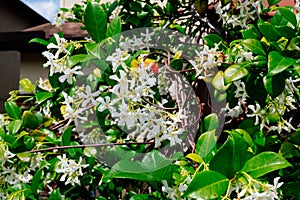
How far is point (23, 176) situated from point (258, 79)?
740 millimetres

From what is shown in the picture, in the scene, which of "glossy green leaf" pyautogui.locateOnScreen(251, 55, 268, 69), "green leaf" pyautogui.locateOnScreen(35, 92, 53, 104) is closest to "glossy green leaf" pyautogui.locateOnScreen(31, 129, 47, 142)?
"green leaf" pyautogui.locateOnScreen(35, 92, 53, 104)

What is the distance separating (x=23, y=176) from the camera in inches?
52.8

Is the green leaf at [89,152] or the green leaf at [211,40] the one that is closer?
the green leaf at [211,40]

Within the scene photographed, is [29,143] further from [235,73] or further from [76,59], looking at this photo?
[235,73]

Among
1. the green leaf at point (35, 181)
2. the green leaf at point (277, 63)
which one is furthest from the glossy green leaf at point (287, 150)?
the green leaf at point (35, 181)

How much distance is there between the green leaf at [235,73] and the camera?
1001 millimetres

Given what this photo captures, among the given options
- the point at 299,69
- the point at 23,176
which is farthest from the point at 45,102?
the point at 299,69

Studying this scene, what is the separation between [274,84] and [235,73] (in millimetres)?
88

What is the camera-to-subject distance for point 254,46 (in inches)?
39.6

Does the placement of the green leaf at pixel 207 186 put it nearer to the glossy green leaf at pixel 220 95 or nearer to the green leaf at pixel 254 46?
the green leaf at pixel 254 46

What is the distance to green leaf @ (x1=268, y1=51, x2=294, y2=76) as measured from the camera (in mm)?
924

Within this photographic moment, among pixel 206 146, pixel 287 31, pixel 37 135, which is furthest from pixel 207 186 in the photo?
pixel 37 135

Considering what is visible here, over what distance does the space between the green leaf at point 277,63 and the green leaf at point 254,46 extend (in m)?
0.05

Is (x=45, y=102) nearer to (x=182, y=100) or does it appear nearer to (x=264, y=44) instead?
(x=182, y=100)
